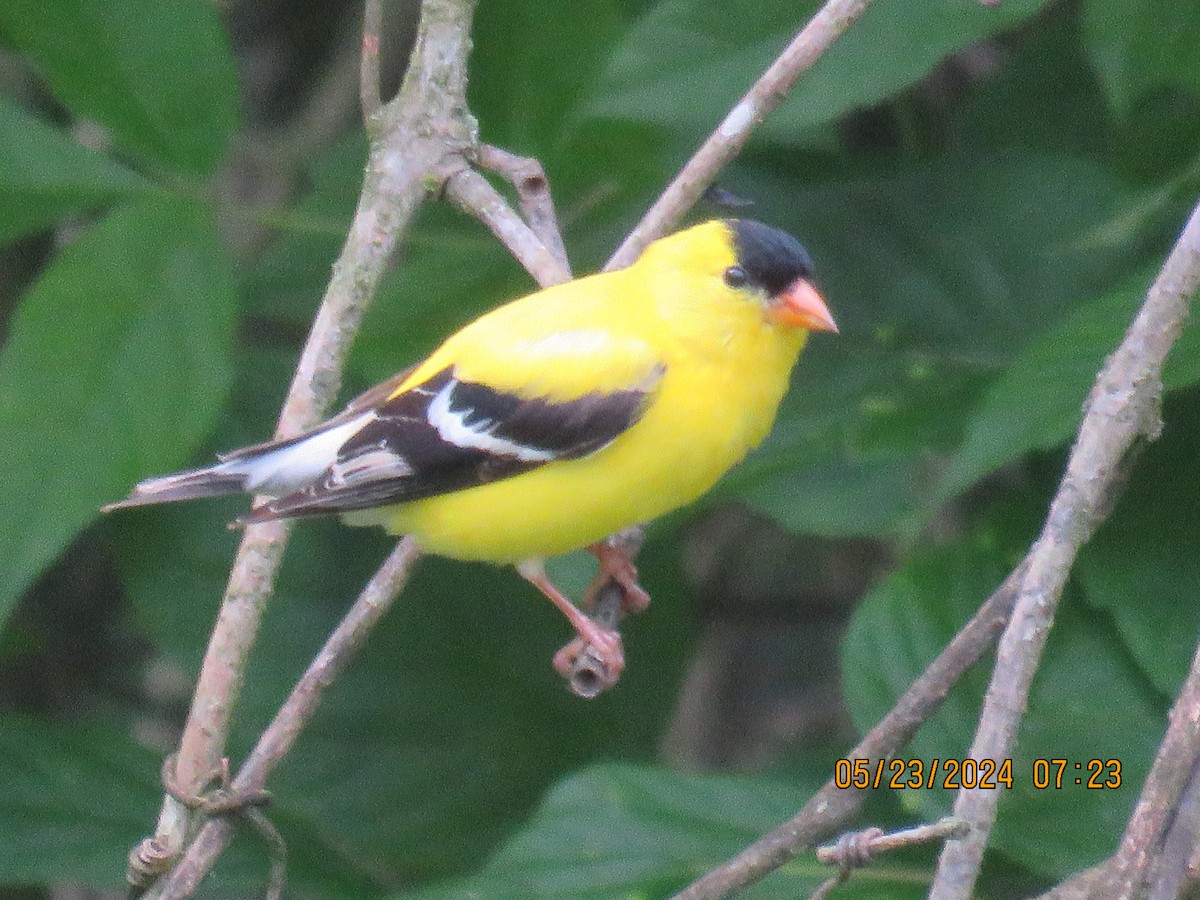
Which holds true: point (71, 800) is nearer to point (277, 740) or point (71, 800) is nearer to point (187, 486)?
point (187, 486)

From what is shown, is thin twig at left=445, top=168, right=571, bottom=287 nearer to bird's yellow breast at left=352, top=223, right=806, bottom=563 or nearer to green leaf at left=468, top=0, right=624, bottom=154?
bird's yellow breast at left=352, top=223, right=806, bottom=563

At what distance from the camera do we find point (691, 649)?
3.80 metres

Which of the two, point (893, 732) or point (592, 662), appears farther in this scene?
point (592, 662)

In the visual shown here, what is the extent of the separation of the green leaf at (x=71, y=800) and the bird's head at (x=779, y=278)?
1639 millimetres

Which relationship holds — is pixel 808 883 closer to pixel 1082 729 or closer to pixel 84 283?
pixel 1082 729

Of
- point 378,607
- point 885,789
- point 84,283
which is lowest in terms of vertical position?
point 885,789

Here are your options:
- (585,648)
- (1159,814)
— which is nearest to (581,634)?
(585,648)

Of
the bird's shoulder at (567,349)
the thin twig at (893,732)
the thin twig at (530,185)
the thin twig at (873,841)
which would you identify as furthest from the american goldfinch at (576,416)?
the thin twig at (873,841)

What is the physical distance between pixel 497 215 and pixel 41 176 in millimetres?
955

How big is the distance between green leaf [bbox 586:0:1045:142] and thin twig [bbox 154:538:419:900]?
0.99 m

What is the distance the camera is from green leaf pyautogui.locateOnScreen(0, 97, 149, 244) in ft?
9.45

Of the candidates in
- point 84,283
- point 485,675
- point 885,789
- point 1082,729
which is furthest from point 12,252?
point 1082,729

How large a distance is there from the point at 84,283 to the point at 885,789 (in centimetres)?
181

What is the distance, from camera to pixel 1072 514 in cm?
170
